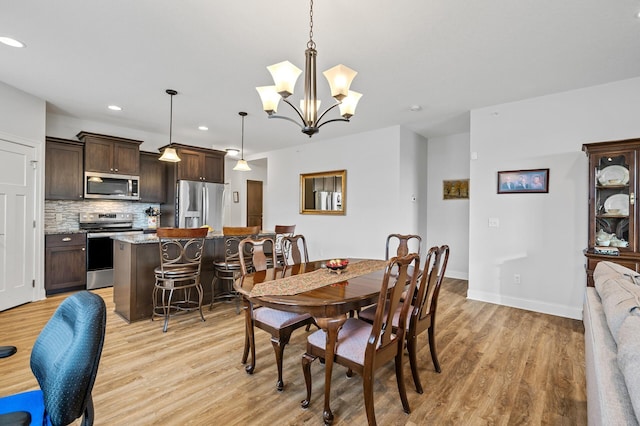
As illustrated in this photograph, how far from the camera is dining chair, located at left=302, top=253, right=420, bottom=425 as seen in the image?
1.63 meters

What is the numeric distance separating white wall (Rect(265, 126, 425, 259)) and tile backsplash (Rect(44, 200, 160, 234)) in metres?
3.22

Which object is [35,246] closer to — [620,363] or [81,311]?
[81,311]

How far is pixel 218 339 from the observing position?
2898 millimetres

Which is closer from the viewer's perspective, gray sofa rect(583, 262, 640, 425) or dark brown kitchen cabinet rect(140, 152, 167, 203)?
gray sofa rect(583, 262, 640, 425)

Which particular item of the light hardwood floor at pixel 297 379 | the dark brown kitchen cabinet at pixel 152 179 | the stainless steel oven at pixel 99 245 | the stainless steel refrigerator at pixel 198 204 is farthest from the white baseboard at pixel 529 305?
the dark brown kitchen cabinet at pixel 152 179

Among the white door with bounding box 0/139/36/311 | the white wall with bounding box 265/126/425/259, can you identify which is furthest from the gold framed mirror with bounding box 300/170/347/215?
the white door with bounding box 0/139/36/311

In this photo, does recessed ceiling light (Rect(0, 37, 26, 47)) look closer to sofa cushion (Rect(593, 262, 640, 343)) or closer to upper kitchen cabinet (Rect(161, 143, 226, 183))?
upper kitchen cabinet (Rect(161, 143, 226, 183))

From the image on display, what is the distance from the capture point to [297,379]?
7.29 ft

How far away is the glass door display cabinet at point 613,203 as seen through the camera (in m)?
2.97

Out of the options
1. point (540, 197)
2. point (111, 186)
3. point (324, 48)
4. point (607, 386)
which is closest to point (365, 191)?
point (540, 197)

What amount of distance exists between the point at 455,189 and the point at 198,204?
4.85 meters

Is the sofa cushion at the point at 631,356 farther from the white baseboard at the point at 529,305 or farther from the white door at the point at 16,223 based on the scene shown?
the white door at the point at 16,223

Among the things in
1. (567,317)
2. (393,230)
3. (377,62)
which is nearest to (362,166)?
(393,230)

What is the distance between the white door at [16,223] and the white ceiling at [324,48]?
2.89ft
